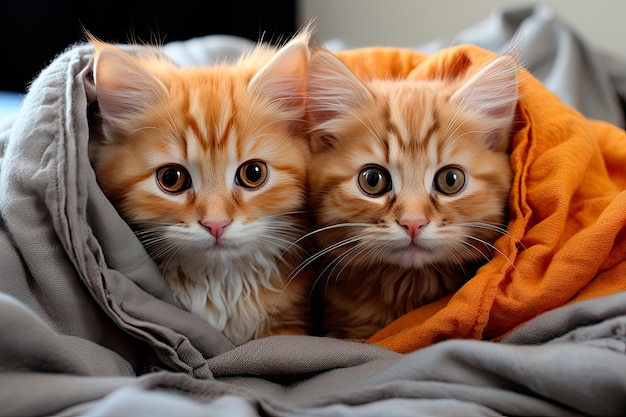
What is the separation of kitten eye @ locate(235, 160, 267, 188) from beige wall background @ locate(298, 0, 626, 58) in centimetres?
153

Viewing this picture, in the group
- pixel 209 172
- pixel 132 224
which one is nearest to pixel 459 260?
pixel 209 172

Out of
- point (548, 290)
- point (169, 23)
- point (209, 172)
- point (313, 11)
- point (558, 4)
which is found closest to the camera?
point (548, 290)

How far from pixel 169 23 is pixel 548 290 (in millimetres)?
2497

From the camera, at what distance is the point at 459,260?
1177 mm

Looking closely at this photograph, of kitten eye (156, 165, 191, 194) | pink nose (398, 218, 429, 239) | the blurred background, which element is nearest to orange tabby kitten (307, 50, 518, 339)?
pink nose (398, 218, 429, 239)

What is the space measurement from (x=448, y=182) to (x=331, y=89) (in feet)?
1.03

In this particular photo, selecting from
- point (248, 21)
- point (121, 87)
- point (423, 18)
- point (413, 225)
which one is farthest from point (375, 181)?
point (248, 21)

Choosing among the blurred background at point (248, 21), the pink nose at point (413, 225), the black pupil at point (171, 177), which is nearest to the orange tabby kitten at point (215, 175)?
the black pupil at point (171, 177)

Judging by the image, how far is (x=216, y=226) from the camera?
1085 mm

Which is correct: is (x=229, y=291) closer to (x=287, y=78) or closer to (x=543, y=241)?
(x=287, y=78)

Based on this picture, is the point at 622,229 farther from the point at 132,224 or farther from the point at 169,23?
the point at 169,23

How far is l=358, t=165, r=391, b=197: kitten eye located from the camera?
1181mm

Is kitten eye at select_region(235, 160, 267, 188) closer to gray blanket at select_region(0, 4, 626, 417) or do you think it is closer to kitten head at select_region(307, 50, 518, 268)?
Answer: kitten head at select_region(307, 50, 518, 268)

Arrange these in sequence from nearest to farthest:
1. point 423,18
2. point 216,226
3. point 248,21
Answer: point 216,226 → point 423,18 → point 248,21
